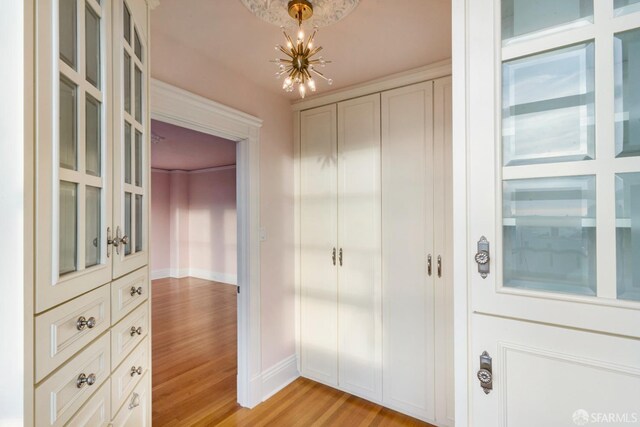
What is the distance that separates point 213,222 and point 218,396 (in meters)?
5.10

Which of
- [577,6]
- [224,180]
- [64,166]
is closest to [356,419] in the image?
[64,166]

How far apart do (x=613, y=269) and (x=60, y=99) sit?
55.5 inches

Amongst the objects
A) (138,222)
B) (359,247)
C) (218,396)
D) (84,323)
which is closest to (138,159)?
(138,222)

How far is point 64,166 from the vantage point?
747 millimetres

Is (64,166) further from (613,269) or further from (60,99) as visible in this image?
(613,269)

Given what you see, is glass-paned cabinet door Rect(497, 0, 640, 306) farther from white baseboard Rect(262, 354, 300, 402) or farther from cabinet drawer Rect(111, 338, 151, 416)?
white baseboard Rect(262, 354, 300, 402)

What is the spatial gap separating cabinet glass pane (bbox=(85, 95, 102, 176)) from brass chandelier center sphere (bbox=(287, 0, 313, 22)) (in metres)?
1.07

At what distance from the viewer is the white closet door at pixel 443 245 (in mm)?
2258

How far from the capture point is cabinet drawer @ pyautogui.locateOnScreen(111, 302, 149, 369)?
1023 mm

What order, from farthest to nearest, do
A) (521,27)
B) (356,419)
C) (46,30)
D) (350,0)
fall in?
(356,419), (350,0), (521,27), (46,30)

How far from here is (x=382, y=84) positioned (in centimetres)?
256

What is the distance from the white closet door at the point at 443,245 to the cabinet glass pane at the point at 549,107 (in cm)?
137

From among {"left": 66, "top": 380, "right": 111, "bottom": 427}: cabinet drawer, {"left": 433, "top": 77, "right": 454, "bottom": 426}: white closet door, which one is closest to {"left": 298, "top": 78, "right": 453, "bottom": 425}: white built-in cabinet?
{"left": 433, "top": 77, "right": 454, "bottom": 426}: white closet door

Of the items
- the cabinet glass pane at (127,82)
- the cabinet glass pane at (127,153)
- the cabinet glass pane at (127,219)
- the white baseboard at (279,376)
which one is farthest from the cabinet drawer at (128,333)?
the white baseboard at (279,376)
